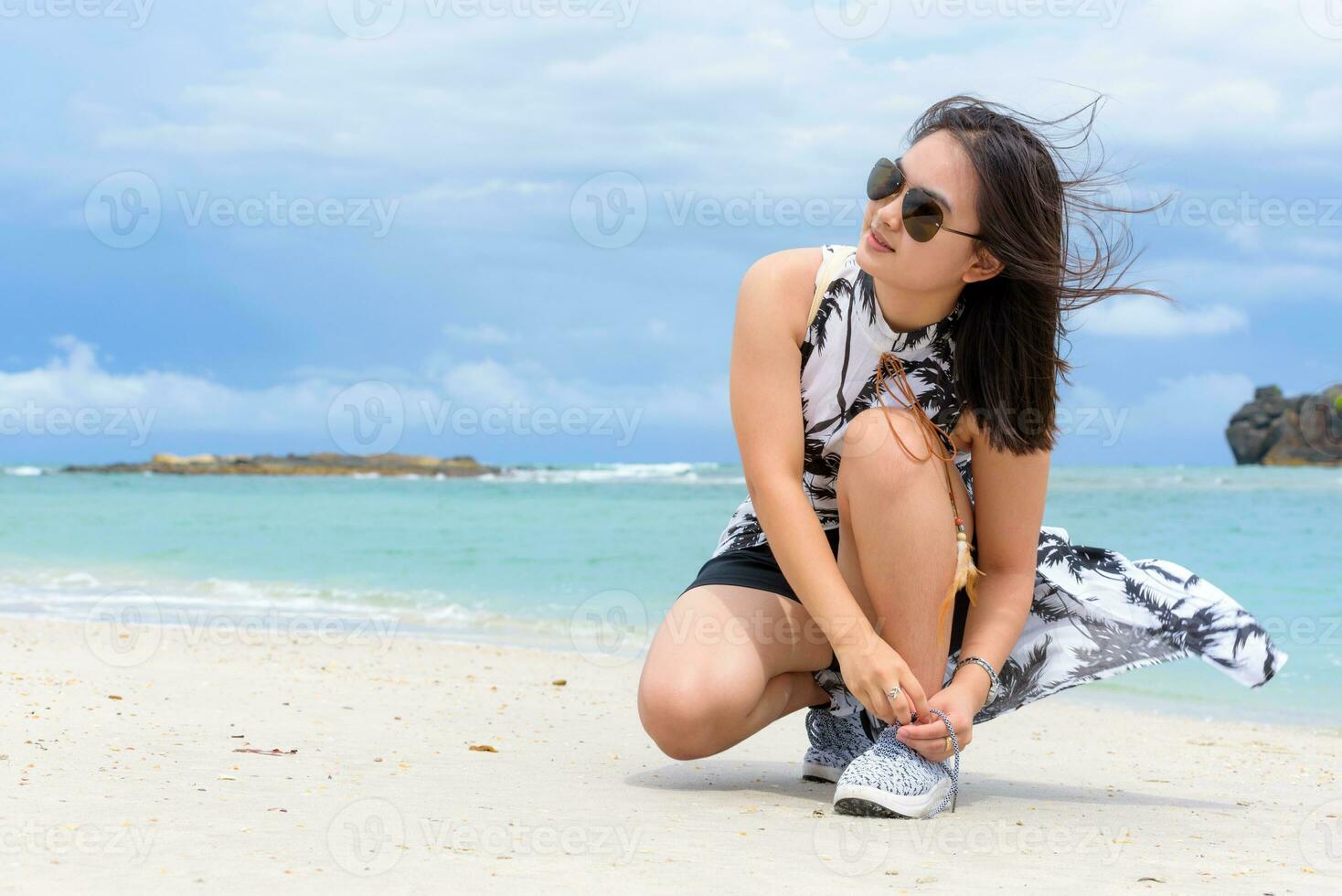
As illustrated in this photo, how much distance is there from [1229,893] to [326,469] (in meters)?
45.1

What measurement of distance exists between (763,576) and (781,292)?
0.65 meters

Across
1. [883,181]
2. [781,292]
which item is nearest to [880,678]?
[781,292]

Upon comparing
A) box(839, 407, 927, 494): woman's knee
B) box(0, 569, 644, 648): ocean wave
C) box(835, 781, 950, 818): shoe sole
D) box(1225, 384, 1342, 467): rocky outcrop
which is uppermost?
box(1225, 384, 1342, 467): rocky outcrop

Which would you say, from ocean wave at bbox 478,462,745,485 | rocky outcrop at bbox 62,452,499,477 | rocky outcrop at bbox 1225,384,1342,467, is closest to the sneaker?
ocean wave at bbox 478,462,745,485

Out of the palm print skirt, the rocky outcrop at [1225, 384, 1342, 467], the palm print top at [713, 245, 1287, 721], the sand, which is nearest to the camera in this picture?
the sand

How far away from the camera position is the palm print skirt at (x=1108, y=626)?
2652mm

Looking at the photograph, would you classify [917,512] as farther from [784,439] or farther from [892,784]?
[892,784]

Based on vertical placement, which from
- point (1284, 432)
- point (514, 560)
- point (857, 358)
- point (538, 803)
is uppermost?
point (1284, 432)

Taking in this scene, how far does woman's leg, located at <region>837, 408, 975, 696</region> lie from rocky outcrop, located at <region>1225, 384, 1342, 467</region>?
4850 cm

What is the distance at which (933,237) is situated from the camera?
230 centimetres

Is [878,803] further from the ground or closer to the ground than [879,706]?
closer to the ground

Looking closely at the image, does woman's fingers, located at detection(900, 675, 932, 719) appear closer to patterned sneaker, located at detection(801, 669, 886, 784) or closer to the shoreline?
patterned sneaker, located at detection(801, 669, 886, 784)

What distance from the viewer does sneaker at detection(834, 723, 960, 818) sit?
2314 mm

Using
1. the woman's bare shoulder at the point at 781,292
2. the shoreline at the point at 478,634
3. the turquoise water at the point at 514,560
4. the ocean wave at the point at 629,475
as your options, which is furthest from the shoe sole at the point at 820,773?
the ocean wave at the point at 629,475
